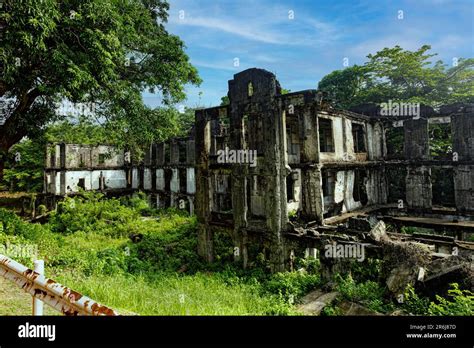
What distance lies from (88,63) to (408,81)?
2162 cm

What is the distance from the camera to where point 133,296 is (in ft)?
22.1

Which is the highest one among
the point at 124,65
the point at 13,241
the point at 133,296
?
the point at 124,65

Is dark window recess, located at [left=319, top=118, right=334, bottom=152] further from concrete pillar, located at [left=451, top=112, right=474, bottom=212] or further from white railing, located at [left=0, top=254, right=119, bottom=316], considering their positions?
white railing, located at [left=0, top=254, right=119, bottom=316]

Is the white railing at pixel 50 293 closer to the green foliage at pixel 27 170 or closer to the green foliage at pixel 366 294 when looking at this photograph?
the green foliage at pixel 366 294

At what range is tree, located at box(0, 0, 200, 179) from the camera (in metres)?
9.16

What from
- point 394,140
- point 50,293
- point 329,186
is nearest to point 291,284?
point 329,186

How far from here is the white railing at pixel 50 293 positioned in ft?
8.79

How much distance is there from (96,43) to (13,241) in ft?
25.4

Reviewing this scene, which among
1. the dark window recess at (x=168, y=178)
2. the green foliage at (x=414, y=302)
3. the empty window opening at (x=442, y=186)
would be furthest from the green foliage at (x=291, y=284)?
the dark window recess at (x=168, y=178)

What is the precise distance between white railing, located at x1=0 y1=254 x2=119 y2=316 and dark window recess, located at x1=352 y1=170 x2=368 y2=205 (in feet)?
61.3
